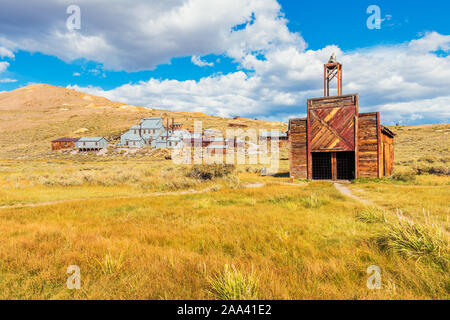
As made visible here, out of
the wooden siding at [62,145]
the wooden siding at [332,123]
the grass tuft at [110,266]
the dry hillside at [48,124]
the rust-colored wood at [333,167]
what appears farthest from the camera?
the dry hillside at [48,124]

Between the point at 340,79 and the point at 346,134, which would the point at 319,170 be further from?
the point at 340,79

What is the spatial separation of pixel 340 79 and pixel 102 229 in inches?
776

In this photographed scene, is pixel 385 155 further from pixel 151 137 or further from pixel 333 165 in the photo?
pixel 151 137

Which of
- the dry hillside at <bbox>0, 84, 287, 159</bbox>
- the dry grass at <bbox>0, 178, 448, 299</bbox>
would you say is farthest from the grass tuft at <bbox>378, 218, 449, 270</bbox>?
the dry hillside at <bbox>0, 84, 287, 159</bbox>

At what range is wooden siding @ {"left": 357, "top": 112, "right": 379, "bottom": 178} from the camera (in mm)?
16125

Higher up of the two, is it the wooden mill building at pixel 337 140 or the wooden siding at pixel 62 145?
the wooden siding at pixel 62 145

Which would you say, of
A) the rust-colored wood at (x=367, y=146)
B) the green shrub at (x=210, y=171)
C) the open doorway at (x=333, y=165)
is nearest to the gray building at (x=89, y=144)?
the green shrub at (x=210, y=171)

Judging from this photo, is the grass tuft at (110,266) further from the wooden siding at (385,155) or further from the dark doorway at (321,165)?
the wooden siding at (385,155)

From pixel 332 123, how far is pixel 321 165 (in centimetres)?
347

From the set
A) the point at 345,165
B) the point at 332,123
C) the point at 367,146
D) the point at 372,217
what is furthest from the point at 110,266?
the point at 345,165

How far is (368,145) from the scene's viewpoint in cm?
1638

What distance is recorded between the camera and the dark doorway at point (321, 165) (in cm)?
1814

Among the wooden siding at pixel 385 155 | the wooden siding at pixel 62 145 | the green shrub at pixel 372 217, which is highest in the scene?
the wooden siding at pixel 62 145
